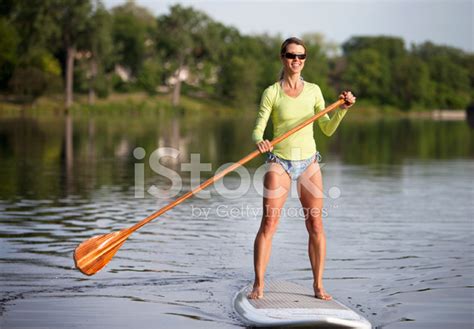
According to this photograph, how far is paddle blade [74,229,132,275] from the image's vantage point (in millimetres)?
7698

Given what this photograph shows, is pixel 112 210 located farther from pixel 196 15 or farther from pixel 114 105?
pixel 196 15

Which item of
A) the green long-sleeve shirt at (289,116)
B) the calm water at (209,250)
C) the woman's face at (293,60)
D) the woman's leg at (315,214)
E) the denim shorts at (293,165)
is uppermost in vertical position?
the woman's face at (293,60)

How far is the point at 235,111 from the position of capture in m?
95.1

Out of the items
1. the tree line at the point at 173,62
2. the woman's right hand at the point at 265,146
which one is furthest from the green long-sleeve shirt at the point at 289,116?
the tree line at the point at 173,62

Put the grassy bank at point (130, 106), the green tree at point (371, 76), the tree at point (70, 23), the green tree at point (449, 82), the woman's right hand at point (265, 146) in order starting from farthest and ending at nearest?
1. the green tree at point (449, 82)
2. the green tree at point (371, 76)
3. the tree at point (70, 23)
4. the grassy bank at point (130, 106)
5. the woman's right hand at point (265, 146)

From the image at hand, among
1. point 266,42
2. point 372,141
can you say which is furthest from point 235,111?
point 372,141

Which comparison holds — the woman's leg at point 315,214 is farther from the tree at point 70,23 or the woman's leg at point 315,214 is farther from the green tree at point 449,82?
the green tree at point 449,82

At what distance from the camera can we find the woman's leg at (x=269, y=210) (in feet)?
23.0

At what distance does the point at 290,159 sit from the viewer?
7.06 m

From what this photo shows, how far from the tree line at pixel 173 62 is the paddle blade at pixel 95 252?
64.1 metres

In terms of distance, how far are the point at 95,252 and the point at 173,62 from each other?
90422 mm

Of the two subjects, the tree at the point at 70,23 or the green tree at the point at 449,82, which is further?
the green tree at the point at 449,82

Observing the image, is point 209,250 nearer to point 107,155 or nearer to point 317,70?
point 107,155

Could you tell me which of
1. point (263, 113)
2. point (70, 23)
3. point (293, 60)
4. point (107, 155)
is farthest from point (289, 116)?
point (70, 23)
